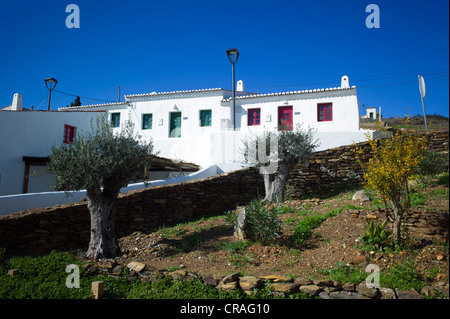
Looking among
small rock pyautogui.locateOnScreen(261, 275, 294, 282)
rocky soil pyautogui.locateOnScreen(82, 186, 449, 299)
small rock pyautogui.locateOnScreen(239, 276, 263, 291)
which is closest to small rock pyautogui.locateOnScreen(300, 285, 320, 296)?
rocky soil pyautogui.locateOnScreen(82, 186, 449, 299)

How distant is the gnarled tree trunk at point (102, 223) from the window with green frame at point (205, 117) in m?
12.3

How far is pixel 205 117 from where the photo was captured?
1978 centimetres

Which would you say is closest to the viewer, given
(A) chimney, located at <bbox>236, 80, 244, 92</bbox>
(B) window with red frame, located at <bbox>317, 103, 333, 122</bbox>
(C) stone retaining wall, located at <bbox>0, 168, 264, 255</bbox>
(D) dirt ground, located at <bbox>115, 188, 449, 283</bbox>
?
(D) dirt ground, located at <bbox>115, 188, 449, 283</bbox>

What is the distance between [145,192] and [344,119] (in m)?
11.7

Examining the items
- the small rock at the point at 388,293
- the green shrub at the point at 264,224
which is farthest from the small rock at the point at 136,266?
the small rock at the point at 388,293

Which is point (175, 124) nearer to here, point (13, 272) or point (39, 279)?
point (13, 272)

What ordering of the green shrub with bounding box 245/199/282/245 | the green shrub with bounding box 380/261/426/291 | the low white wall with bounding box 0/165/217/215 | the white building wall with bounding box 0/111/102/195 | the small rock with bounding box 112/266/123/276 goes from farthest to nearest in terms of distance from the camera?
1. the white building wall with bounding box 0/111/102/195
2. the low white wall with bounding box 0/165/217/215
3. the green shrub with bounding box 245/199/282/245
4. the small rock with bounding box 112/266/123/276
5. the green shrub with bounding box 380/261/426/291

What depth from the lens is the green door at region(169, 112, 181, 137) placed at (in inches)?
801

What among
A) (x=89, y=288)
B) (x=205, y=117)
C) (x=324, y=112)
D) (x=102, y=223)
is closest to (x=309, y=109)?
(x=324, y=112)

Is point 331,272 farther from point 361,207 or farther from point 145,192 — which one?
point 145,192

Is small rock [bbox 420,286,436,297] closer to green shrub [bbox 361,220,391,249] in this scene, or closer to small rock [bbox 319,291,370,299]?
small rock [bbox 319,291,370,299]

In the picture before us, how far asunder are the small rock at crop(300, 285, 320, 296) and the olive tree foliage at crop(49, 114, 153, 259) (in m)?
4.85

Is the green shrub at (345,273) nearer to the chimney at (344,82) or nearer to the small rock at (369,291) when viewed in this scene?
the small rock at (369,291)

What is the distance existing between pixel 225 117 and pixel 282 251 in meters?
13.2
